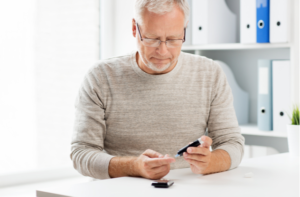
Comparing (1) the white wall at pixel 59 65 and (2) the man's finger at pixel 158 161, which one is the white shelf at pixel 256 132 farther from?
(1) the white wall at pixel 59 65

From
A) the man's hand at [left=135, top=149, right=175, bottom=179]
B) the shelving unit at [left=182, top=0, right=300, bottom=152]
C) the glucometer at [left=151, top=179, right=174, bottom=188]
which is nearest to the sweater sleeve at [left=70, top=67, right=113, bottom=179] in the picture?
the man's hand at [left=135, top=149, right=175, bottom=179]

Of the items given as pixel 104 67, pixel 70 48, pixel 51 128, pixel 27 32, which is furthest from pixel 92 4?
pixel 104 67

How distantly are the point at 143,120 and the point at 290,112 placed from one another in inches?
32.4

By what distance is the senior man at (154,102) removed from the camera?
1480 mm

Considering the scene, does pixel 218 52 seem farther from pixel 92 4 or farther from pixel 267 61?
pixel 92 4

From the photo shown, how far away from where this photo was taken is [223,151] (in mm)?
1468

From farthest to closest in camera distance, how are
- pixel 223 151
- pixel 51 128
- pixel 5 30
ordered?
1. pixel 51 128
2. pixel 5 30
3. pixel 223 151

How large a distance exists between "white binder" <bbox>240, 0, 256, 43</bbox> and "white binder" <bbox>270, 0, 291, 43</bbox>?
0.35 ft

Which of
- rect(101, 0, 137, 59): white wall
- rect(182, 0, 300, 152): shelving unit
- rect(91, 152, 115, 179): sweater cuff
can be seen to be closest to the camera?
rect(91, 152, 115, 179): sweater cuff

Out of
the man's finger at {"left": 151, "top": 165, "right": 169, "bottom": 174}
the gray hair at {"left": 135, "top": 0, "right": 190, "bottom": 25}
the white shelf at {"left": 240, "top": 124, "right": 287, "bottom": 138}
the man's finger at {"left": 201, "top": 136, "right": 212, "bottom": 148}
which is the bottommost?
the man's finger at {"left": 151, "top": 165, "right": 169, "bottom": 174}

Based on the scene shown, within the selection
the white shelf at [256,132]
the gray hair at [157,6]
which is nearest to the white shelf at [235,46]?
the white shelf at [256,132]

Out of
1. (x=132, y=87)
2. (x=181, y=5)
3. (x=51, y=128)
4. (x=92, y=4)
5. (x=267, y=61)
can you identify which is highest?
(x=92, y=4)

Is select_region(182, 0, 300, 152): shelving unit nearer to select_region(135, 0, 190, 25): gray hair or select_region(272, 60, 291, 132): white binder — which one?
select_region(272, 60, 291, 132): white binder

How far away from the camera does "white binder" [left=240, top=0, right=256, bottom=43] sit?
207cm
